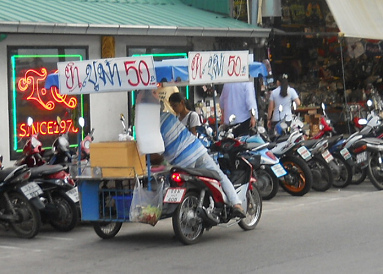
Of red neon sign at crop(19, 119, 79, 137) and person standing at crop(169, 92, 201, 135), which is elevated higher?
person standing at crop(169, 92, 201, 135)

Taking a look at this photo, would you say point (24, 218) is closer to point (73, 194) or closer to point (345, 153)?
point (73, 194)

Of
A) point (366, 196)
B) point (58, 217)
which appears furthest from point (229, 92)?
point (58, 217)

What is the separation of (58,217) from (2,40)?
4.12 meters

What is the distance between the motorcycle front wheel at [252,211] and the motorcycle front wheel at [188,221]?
97cm

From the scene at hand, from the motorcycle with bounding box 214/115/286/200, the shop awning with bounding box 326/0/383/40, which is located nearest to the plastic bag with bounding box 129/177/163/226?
the motorcycle with bounding box 214/115/286/200

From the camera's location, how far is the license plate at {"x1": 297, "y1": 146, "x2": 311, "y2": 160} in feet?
45.4

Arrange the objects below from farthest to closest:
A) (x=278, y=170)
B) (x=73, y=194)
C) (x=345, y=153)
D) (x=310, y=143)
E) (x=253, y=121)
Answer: (x=253, y=121) → (x=345, y=153) → (x=310, y=143) → (x=278, y=170) → (x=73, y=194)

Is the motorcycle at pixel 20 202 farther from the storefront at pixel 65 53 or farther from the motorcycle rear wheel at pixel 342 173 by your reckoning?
the motorcycle rear wheel at pixel 342 173

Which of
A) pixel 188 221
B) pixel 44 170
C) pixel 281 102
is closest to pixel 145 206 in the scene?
pixel 188 221

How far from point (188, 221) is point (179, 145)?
36.6 inches

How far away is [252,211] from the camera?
427 inches

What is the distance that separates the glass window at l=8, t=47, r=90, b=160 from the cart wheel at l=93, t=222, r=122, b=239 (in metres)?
3.79

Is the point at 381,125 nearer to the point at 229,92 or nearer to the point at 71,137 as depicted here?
Result: the point at 229,92

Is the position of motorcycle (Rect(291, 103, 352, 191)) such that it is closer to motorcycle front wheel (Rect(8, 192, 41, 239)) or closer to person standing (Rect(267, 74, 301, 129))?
person standing (Rect(267, 74, 301, 129))
